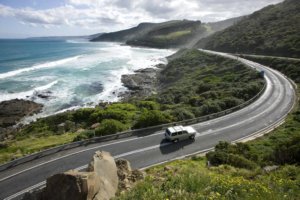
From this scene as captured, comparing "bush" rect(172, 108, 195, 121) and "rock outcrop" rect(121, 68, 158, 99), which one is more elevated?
"bush" rect(172, 108, 195, 121)

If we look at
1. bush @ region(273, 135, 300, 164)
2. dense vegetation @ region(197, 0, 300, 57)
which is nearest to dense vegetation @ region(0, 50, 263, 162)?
bush @ region(273, 135, 300, 164)

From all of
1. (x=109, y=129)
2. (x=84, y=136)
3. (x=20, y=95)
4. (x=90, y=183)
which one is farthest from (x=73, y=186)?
(x=20, y=95)

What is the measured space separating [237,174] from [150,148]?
1022 cm

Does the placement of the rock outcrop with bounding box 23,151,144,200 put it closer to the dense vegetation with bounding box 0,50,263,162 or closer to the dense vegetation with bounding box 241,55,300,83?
the dense vegetation with bounding box 0,50,263,162

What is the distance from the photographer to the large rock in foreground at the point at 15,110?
153ft

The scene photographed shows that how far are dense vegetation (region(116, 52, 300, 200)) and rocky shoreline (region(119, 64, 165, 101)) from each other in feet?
120

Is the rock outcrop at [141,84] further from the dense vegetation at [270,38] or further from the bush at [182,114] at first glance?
the dense vegetation at [270,38]

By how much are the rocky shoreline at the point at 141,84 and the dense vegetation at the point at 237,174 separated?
36.6m

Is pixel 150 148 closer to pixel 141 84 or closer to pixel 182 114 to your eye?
pixel 182 114

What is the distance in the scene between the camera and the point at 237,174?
48.5ft

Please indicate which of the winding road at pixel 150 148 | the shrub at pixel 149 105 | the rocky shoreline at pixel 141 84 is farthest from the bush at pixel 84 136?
the rocky shoreline at pixel 141 84

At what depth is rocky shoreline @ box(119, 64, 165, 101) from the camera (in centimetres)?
6326

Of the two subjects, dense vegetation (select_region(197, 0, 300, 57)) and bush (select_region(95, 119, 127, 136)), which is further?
dense vegetation (select_region(197, 0, 300, 57))

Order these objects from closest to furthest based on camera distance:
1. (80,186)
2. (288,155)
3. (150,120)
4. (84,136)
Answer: (80,186) < (288,155) < (84,136) < (150,120)
